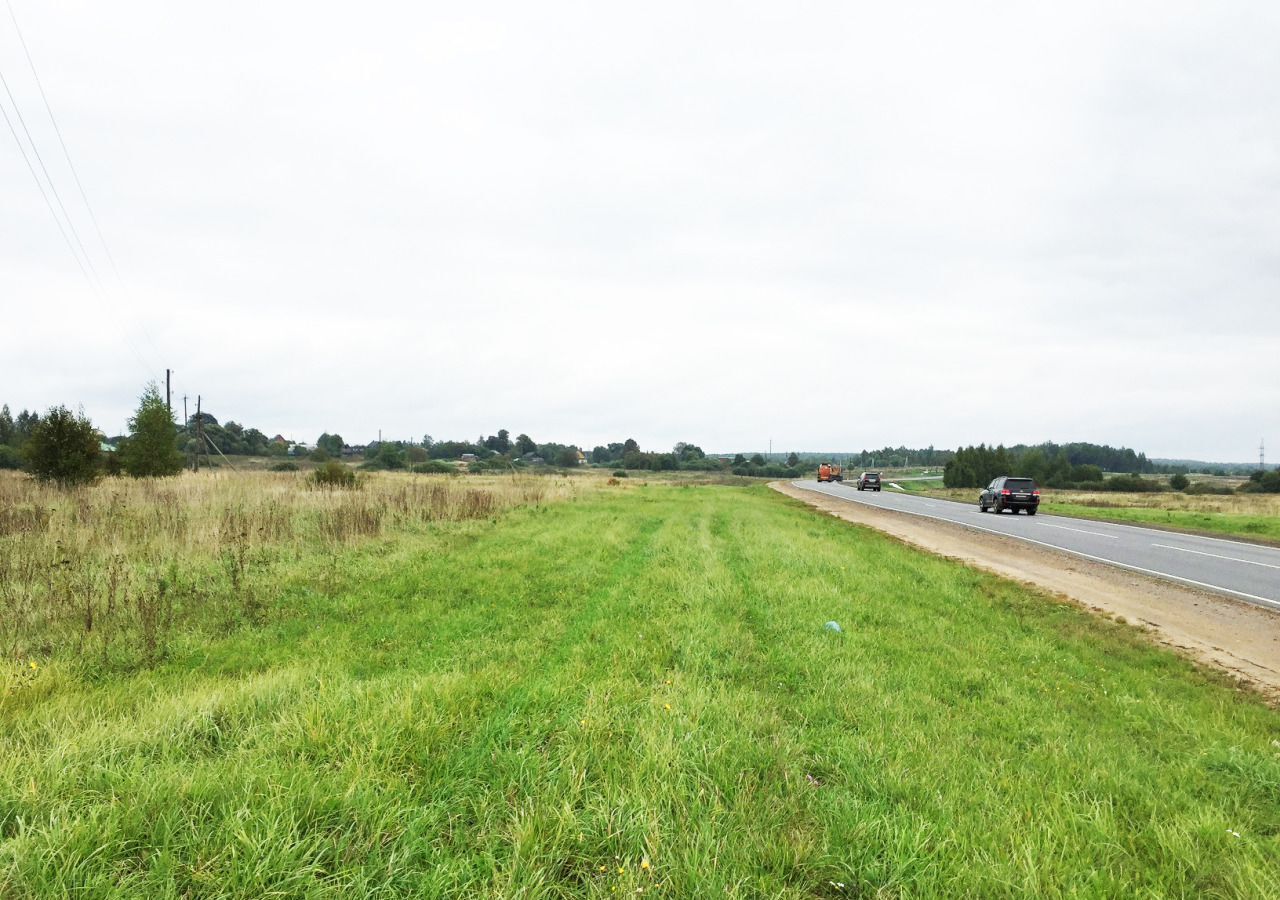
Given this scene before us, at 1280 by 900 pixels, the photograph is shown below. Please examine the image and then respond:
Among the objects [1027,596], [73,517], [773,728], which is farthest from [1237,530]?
[73,517]

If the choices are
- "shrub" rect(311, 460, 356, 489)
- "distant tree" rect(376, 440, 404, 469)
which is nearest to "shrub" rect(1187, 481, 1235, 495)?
"shrub" rect(311, 460, 356, 489)

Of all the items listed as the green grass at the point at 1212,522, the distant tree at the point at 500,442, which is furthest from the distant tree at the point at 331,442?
the green grass at the point at 1212,522

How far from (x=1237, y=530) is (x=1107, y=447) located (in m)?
186

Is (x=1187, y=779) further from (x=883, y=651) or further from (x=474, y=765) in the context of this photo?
(x=474, y=765)

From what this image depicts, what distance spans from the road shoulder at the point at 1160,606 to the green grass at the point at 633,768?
1.18 meters

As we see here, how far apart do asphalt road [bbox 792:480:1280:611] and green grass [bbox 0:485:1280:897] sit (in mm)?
7429

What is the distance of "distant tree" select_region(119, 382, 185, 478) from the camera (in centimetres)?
2786

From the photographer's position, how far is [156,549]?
33.9 feet

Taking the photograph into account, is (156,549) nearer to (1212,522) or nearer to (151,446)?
(151,446)

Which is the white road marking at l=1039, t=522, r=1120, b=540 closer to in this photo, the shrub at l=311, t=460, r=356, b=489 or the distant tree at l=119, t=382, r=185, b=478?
the shrub at l=311, t=460, r=356, b=489

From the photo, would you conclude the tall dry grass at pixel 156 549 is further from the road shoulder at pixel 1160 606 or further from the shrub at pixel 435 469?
the shrub at pixel 435 469

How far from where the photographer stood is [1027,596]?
10297 millimetres

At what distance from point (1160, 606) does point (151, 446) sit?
38.4m

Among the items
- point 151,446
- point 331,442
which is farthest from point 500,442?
point 151,446
